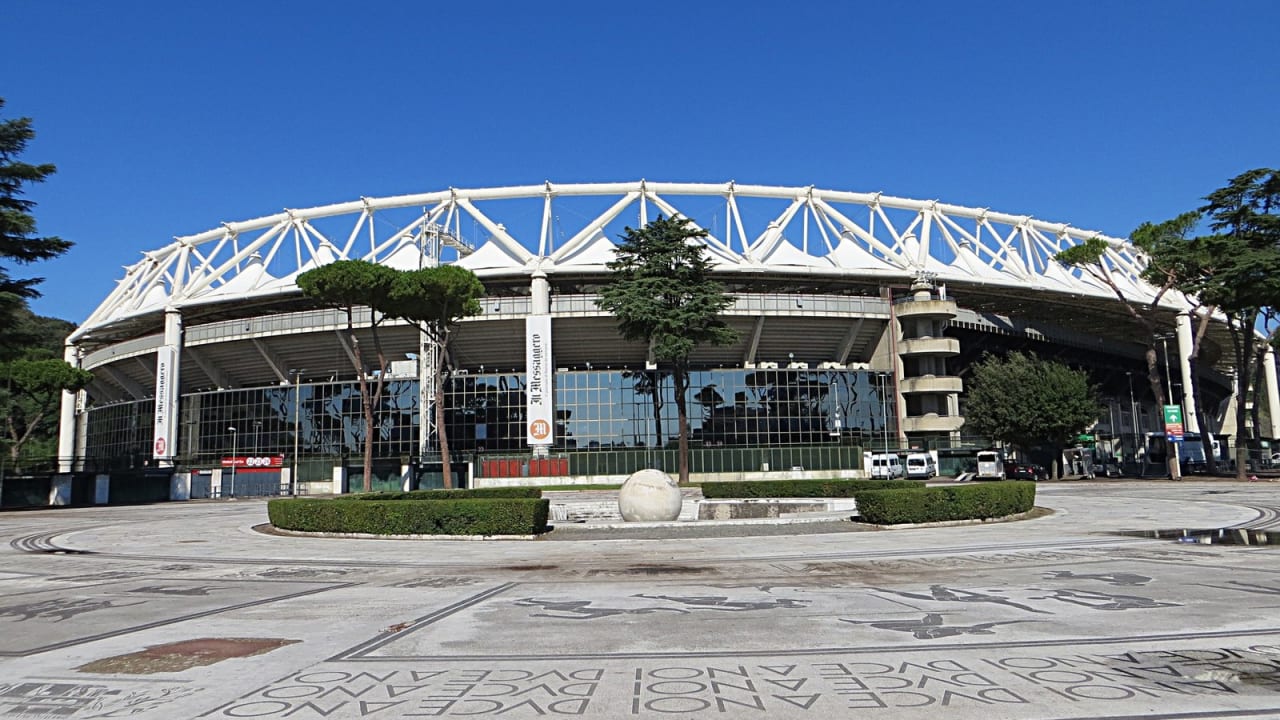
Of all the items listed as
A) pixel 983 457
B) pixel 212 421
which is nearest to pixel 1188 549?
pixel 983 457

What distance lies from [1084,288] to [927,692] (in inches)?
2938

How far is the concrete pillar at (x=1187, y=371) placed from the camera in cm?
6331

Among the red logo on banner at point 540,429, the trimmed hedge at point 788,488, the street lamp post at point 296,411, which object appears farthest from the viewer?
the street lamp post at point 296,411

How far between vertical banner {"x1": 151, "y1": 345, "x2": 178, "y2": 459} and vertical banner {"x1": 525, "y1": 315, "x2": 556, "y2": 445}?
28.9 metres

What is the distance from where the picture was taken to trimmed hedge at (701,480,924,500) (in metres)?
28.9

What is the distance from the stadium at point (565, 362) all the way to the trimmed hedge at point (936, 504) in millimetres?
35511

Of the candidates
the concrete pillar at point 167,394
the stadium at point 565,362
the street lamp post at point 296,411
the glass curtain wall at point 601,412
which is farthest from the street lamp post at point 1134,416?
the concrete pillar at point 167,394

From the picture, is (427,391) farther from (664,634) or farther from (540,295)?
(664,634)

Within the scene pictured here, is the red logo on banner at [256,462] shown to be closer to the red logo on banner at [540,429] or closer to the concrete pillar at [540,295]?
the red logo on banner at [540,429]

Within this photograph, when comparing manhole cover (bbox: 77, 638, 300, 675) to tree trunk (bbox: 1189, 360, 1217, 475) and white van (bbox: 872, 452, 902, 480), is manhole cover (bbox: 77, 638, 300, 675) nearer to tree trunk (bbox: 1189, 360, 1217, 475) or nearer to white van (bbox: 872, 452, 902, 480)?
white van (bbox: 872, 452, 902, 480)

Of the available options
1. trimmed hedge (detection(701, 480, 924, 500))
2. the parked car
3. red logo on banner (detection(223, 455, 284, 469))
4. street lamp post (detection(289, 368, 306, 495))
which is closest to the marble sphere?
trimmed hedge (detection(701, 480, 924, 500))

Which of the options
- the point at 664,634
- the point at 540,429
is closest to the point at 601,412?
the point at 540,429

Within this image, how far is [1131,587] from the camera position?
34.4 feet

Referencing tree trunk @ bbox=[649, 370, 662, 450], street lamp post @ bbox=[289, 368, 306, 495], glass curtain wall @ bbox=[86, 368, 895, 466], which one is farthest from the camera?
street lamp post @ bbox=[289, 368, 306, 495]
